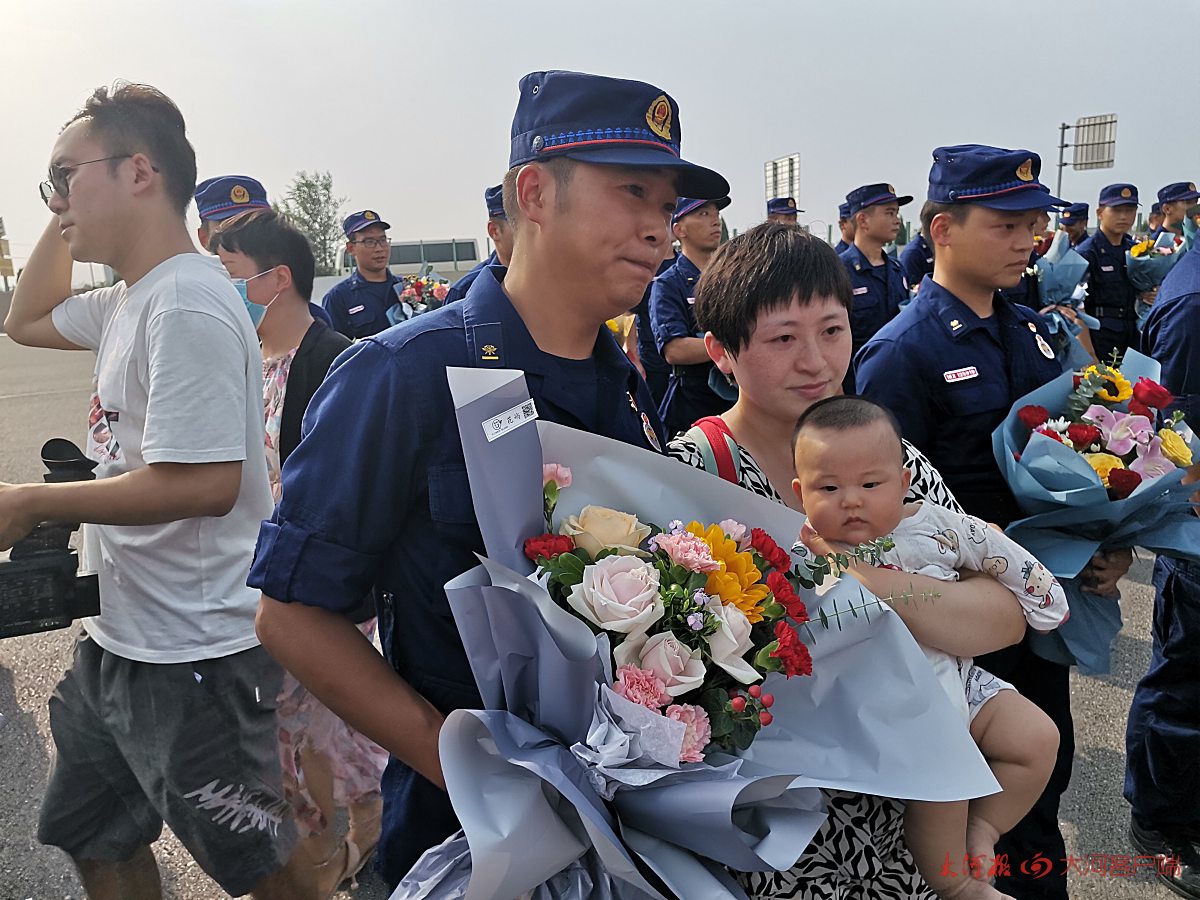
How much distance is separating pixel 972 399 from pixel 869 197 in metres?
5.54

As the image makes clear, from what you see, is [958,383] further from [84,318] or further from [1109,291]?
[1109,291]

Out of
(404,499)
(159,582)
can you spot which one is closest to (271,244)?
(159,582)

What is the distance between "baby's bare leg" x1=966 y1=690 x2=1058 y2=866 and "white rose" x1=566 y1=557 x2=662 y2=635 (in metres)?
1.08

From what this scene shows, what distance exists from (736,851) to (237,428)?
5.19ft

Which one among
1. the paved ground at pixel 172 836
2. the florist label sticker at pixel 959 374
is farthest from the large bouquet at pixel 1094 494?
the paved ground at pixel 172 836

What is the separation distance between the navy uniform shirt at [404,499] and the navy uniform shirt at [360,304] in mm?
7399

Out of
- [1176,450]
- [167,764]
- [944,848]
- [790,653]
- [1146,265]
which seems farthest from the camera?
[1146,265]

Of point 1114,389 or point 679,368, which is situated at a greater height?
point 1114,389

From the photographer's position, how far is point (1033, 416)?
2443 millimetres

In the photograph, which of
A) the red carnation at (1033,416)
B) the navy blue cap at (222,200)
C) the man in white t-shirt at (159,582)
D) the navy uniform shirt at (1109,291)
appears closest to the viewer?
the man in white t-shirt at (159,582)

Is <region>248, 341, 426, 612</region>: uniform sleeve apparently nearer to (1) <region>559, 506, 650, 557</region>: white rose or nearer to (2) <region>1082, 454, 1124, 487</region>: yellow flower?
(1) <region>559, 506, 650, 557</region>: white rose

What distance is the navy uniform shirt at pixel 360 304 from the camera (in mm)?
8703

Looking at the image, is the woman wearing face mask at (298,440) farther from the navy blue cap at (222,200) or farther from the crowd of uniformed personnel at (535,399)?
the navy blue cap at (222,200)

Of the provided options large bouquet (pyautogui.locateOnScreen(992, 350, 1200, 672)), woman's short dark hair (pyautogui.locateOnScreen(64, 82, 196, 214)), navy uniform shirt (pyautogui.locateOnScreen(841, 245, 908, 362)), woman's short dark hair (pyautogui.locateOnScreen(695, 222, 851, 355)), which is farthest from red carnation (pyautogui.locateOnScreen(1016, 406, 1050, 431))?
navy uniform shirt (pyautogui.locateOnScreen(841, 245, 908, 362))
